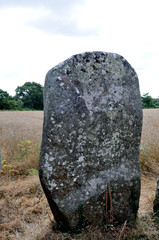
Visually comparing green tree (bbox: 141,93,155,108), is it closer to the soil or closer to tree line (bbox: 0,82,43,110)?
tree line (bbox: 0,82,43,110)

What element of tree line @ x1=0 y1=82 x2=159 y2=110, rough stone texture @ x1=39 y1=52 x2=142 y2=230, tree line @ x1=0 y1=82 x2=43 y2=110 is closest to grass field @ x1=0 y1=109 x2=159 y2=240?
rough stone texture @ x1=39 y1=52 x2=142 y2=230

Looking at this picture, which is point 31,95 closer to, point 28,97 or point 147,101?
point 28,97

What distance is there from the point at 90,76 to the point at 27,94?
146 feet

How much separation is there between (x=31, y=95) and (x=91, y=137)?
44.3 meters

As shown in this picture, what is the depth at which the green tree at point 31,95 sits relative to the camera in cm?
4528

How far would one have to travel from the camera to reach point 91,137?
3062 mm

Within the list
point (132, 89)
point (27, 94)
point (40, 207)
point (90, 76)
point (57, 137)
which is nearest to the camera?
point (57, 137)

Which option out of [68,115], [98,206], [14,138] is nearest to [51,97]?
[68,115]

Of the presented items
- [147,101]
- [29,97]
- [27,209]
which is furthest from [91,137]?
[29,97]

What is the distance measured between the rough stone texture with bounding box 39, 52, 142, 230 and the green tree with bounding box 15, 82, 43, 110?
139 ft

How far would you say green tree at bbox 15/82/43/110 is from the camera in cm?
4528

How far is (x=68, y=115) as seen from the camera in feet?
9.56

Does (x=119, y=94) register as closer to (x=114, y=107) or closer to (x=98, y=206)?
(x=114, y=107)

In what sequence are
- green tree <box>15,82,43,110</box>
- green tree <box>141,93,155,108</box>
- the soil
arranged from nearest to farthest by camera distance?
the soil
green tree <box>141,93,155,108</box>
green tree <box>15,82,43,110</box>
